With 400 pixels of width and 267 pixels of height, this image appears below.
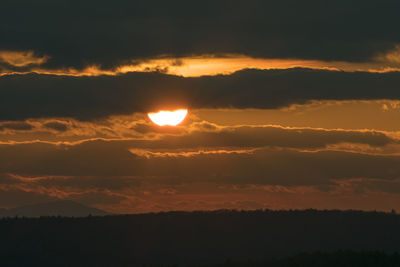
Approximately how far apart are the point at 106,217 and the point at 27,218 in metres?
15.5

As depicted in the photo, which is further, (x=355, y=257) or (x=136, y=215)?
(x=136, y=215)

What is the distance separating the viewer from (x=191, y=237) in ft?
609

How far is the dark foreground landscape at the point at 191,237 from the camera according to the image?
582 ft

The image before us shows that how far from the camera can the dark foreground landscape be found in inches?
6988

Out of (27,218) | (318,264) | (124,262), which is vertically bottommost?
(318,264)

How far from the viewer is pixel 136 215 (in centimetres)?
19662

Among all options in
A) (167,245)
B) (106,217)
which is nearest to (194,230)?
(167,245)

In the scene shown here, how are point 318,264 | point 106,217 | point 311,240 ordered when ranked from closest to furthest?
point 318,264
point 311,240
point 106,217

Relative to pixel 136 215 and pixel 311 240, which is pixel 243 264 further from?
pixel 136 215

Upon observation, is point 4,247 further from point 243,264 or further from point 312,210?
point 243,264

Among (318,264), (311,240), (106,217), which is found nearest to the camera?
(318,264)

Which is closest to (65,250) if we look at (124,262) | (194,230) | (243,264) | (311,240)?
(124,262)

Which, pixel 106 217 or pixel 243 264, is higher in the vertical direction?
pixel 106 217

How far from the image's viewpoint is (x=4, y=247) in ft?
620
